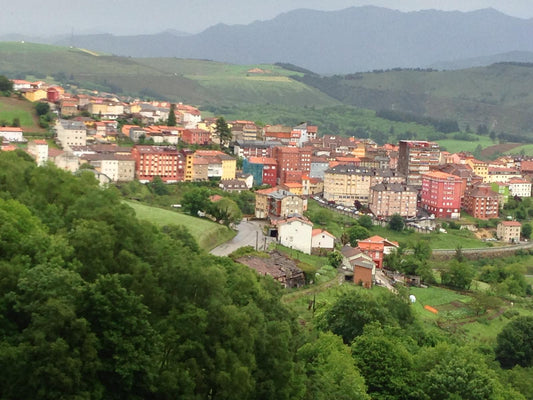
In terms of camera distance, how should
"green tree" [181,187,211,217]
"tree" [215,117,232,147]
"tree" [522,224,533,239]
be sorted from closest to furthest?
1. "green tree" [181,187,211,217]
2. "tree" [522,224,533,239]
3. "tree" [215,117,232,147]

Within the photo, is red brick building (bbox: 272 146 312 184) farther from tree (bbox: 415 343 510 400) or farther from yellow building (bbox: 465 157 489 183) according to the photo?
tree (bbox: 415 343 510 400)

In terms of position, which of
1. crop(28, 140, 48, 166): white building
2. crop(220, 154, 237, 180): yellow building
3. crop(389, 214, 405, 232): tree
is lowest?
crop(389, 214, 405, 232): tree

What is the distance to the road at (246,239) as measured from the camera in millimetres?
35791

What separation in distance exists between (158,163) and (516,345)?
28.0m

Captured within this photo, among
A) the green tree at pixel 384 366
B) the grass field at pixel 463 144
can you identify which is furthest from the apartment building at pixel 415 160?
the green tree at pixel 384 366

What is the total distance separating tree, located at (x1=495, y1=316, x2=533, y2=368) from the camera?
28.7 m

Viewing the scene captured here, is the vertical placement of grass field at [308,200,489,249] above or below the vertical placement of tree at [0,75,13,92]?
below

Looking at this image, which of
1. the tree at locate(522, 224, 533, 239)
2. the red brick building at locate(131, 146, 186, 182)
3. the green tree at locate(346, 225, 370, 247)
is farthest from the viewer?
the tree at locate(522, 224, 533, 239)

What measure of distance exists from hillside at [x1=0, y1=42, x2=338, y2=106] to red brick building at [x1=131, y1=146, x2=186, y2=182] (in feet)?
210

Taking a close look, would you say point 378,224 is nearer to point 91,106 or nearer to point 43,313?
point 91,106

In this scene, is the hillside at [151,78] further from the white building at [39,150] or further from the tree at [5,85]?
the white building at [39,150]

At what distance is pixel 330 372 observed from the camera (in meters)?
17.0

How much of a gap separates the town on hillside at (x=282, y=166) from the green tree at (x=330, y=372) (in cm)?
1997

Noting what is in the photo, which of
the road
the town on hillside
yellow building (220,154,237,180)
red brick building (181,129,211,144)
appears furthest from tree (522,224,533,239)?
red brick building (181,129,211,144)
